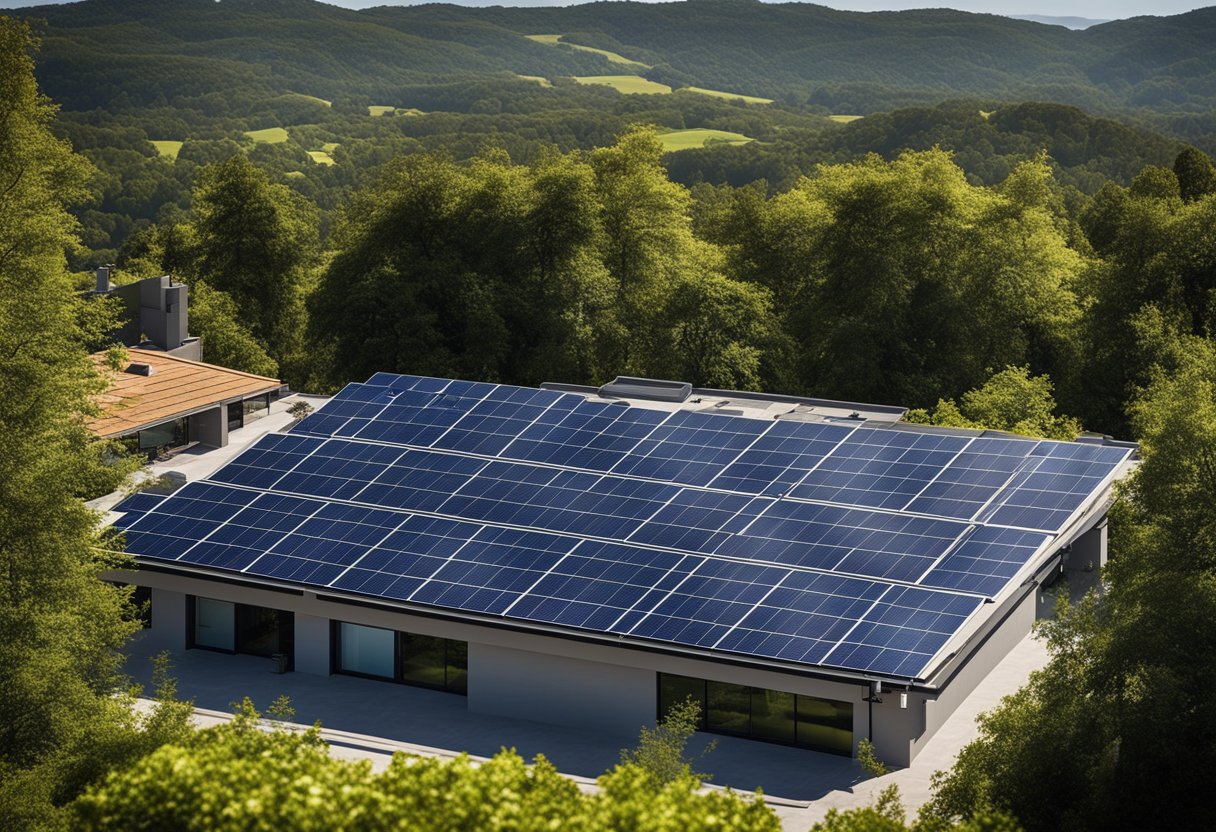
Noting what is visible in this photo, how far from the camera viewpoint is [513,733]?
39.7 metres

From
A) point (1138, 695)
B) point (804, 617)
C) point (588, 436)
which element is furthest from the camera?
point (588, 436)

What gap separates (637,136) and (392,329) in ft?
64.1

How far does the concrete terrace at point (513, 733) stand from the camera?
118 ft

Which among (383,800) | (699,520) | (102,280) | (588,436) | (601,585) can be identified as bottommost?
(601,585)

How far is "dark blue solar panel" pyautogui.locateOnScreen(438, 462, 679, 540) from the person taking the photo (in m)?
44.0

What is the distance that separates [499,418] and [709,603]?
14.4m

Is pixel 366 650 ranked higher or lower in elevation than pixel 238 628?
lower

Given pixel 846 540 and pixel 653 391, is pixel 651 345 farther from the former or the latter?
pixel 846 540

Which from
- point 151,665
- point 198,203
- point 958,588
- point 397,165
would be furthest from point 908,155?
point 151,665

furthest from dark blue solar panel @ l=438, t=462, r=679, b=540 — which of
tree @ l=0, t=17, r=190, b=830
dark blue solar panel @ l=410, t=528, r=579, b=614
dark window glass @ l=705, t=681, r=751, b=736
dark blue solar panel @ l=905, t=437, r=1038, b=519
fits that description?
Answer: tree @ l=0, t=17, r=190, b=830

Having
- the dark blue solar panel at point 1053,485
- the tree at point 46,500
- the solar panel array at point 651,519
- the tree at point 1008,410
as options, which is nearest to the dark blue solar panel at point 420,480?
the solar panel array at point 651,519

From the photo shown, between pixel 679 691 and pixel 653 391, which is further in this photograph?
pixel 653 391

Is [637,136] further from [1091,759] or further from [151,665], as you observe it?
[1091,759]

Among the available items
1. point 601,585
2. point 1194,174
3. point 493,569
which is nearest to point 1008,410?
point 601,585
